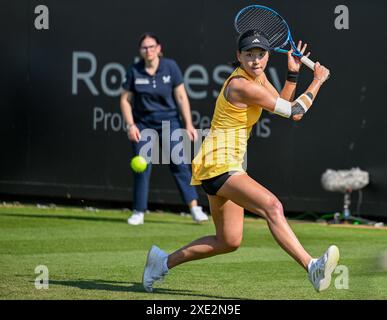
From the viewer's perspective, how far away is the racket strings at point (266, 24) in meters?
8.81

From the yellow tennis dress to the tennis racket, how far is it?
23.7 inches

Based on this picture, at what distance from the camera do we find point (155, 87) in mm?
13281

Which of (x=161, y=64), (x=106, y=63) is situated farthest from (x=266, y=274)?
(x=106, y=63)

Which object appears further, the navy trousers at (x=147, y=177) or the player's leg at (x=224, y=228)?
the navy trousers at (x=147, y=177)

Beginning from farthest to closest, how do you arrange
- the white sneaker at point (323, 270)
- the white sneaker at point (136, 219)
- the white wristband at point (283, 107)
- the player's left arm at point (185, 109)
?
1. the white sneaker at point (136, 219)
2. the player's left arm at point (185, 109)
3. the white wristband at point (283, 107)
4. the white sneaker at point (323, 270)

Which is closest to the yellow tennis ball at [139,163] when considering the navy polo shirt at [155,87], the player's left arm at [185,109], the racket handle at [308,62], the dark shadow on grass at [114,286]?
the navy polo shirt at [155,87]

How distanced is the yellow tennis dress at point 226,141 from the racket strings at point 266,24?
60cm

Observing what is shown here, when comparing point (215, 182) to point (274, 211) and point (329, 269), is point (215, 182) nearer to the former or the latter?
point (274, 211)

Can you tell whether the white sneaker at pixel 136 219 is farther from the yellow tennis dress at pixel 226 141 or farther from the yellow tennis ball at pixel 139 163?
the yellow tennis dress at pixel 226 141

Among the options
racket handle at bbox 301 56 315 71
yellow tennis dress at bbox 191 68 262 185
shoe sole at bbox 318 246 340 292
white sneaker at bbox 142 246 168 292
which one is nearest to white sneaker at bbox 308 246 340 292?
shoe sole at bbox 318 246 340 292

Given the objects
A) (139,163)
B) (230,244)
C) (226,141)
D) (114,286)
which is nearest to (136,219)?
(139,163)

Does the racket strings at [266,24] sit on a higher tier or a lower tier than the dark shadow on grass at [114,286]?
higher

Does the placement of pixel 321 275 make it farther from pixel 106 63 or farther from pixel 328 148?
pixel 106 63

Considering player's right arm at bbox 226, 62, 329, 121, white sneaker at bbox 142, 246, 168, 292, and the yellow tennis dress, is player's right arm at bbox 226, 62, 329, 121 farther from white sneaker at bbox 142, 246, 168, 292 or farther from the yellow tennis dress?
white sneaker at bbox 142, 246, 168, 292
